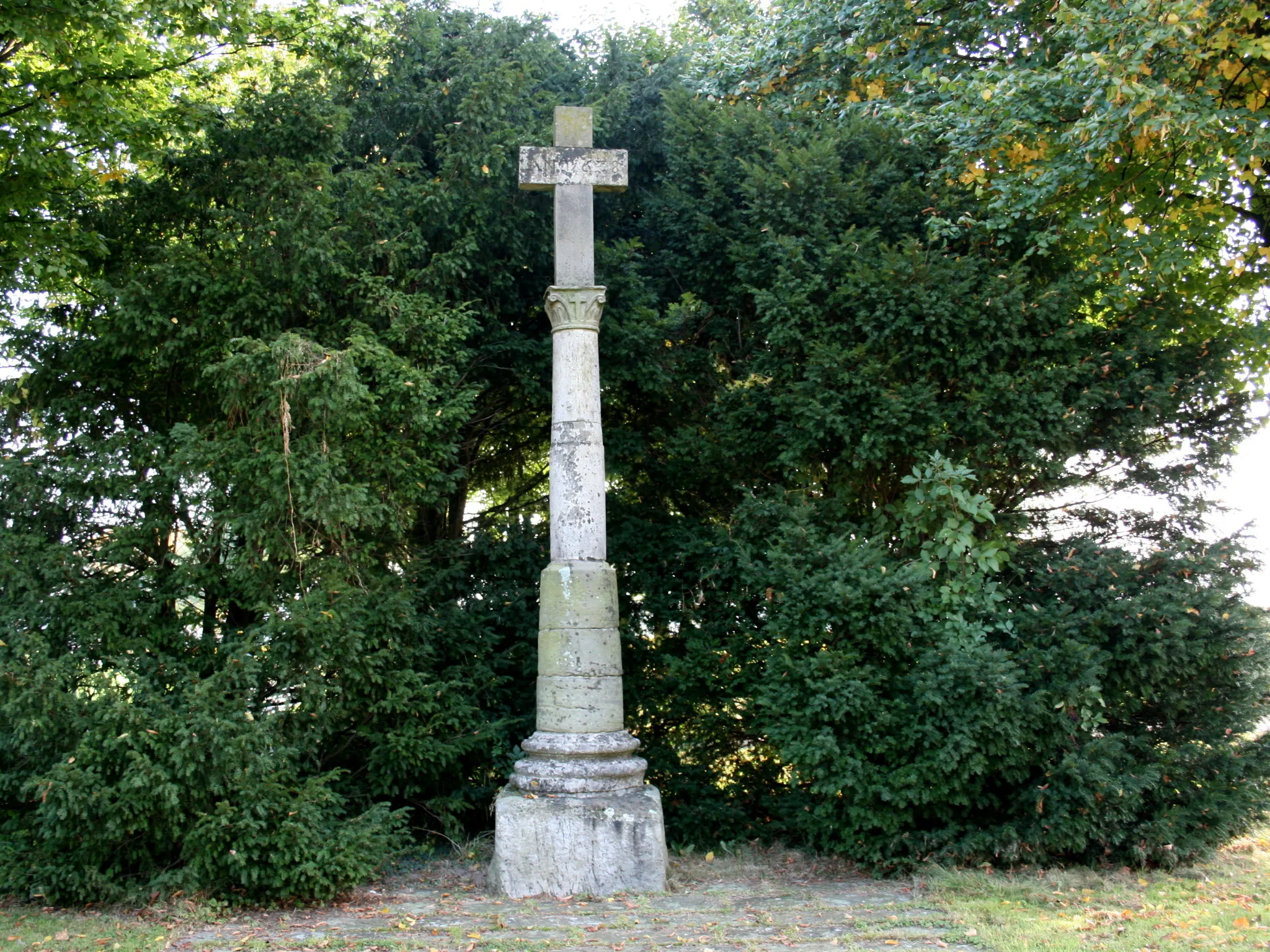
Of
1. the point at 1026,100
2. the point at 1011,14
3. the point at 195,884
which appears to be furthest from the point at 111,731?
the point at 1011,14

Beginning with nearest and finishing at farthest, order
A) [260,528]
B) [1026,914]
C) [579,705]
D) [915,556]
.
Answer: [1026,914]
[579,705]
[260,528]
[915,556]

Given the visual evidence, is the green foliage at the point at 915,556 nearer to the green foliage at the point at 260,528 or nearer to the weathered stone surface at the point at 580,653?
the weathered stone surface at the point at 580,653

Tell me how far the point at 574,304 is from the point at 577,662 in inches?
105

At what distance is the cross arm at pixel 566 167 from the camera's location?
7.87 metres

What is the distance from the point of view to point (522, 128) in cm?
1019

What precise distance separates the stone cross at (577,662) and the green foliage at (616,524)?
1235mm

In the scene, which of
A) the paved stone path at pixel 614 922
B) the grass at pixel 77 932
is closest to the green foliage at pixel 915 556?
the paved stone path at pixel 614 922

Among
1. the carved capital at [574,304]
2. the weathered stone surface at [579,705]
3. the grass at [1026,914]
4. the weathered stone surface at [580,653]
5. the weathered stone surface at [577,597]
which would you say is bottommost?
the grass at [1026,914]

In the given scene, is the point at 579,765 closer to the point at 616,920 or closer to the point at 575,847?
the point at 575,847

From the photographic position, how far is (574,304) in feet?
25.2

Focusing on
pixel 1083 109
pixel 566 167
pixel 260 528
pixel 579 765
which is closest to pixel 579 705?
pixel 579 765

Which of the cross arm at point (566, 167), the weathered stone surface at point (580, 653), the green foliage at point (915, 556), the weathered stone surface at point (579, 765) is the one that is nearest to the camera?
the weathered stone surface at point (579, 765)

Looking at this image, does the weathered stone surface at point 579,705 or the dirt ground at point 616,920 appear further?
the weathered stone surface at point 579,705

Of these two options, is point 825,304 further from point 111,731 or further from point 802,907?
point 111,731
